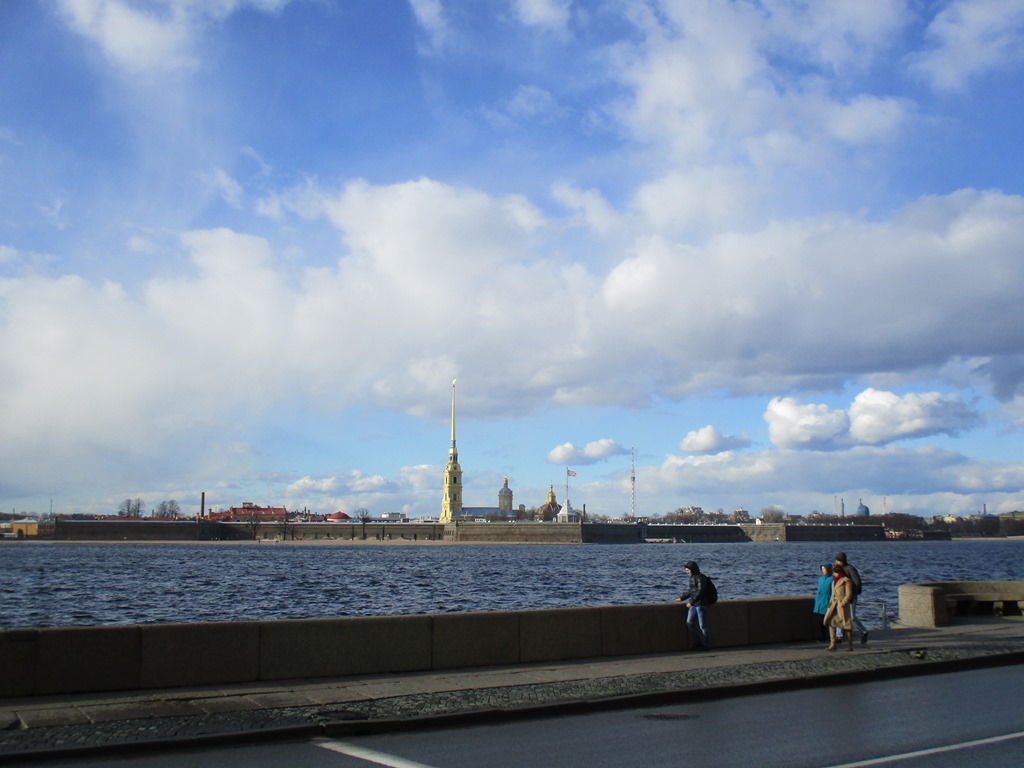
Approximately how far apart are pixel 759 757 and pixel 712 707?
3.58m

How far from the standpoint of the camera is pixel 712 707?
1402 cm

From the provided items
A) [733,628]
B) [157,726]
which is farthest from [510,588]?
[157,726]

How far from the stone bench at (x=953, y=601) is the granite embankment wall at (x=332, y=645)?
20.8ft

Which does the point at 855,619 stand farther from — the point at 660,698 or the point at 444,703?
the point at 444,703

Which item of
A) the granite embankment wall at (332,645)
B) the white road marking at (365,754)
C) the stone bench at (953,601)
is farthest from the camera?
the stone bench at (953,601)

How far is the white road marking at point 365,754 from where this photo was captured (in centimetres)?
1032

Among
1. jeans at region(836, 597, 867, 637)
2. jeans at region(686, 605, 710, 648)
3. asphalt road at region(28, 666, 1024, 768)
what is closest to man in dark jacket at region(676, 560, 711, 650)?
jeans at region(686, 605, 710, 648)

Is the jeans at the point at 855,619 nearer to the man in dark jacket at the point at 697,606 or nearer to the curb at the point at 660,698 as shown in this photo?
the curb at the point at 660,698

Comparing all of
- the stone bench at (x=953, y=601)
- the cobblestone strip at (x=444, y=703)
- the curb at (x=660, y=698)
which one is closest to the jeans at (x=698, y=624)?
the cobblestone strip at (x=444, y=703)

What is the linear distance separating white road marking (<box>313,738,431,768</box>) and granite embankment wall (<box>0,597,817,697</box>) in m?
3.47

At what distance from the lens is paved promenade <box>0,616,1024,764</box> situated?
11320 millimetres

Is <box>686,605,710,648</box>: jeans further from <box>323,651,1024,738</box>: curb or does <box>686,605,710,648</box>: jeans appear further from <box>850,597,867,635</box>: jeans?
<box>323,651,1024,738</box>: curb

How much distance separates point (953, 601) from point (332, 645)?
17582mm

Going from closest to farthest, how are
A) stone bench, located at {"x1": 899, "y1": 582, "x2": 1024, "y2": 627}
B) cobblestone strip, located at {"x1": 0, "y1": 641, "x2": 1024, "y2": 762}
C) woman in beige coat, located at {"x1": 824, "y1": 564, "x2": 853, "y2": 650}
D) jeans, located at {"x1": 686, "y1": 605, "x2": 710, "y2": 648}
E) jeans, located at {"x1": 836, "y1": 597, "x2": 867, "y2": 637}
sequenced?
1. cobblestone strip, located at {"x1": 0, "y1": 641, "x2": 1024, "y2": 762}
2. woman in beige coat, located at {"x1": 824, "y1": 564, "x2": 853, "y2": 650}
3. jeans, located at {"x1": 686, "y1": 605, "x2": 710, "y2": 648}
4. jeans, located at {"x1": 836, "y1": 597, "x2": 867, "y2": 637}
5. stone bench, located at {"x1": 899, "y1": 582, "x2": 1024, "y2": 627}
